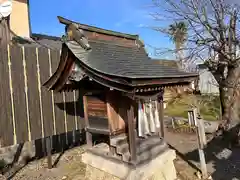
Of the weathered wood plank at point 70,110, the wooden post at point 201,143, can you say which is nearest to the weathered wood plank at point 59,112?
the weathered wood plank at point 70,110

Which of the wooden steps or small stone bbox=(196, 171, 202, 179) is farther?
small stone bbox=(196, 171, 202, 179)

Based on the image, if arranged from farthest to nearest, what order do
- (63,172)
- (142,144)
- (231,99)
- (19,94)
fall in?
(231,99), (63,172), (19,94), (142,144)

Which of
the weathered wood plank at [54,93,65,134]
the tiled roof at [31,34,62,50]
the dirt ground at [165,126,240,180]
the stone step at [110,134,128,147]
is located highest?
the tiled roof at [31,34,62,50]

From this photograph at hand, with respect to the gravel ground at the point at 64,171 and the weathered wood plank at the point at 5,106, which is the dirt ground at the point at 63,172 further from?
the weathered wood plank at the point at 5,106

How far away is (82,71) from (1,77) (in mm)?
2218

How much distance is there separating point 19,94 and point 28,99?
10.2 inches

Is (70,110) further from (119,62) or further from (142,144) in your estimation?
(119,62)

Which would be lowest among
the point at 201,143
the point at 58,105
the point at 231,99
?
the point at 201,143

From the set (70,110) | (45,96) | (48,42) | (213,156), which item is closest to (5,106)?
(45,96)

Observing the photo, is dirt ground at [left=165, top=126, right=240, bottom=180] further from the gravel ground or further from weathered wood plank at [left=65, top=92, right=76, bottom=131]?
weathered wood plank at [left=65, top=92, right=76, bottom=131]

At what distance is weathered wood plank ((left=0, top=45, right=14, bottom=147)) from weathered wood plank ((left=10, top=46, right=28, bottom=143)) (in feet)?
0.46

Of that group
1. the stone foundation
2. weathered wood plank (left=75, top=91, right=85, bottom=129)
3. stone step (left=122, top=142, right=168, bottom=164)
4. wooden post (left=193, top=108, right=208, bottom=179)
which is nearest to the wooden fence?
weathered wood plank (left=75, top=91, right=85, bottom=129)

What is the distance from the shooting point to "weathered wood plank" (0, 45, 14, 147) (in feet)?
18.1

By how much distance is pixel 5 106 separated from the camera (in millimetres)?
5582
